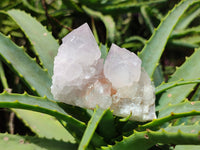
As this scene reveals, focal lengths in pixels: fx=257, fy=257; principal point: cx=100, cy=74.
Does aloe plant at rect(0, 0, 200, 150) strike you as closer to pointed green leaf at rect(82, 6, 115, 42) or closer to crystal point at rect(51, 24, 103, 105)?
crystal point at rect(51, 24, 103, 105)

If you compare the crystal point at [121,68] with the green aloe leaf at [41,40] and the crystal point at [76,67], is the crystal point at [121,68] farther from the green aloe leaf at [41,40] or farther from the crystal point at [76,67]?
the green aloe leaf at [41,40]

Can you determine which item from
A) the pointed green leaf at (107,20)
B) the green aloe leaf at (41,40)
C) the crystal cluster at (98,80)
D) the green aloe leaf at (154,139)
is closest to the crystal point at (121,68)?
the crystal cluster at (98,80)

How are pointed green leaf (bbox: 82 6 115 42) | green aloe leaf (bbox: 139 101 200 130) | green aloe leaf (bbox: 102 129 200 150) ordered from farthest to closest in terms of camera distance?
1. pointed green leaf (bbox: 82 6 115 42)
2. green aloe leaf (bbox: 139 101 200 130)
3. green aloe leaf (bbox: 102 129 200 150)

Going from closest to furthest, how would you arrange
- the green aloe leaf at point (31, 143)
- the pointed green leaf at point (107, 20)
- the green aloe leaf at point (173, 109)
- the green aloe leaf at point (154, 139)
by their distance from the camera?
the green aloe leaf at point (154, 139)
the green aloe leaf at point (173, 109)
the green aloe leaf at point (31, 143)
the pointed green leaf at point (107, 20)

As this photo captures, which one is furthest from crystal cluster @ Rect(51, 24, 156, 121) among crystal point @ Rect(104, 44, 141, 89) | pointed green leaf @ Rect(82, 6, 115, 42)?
pointed green leaf @ Rect(82, 6, 115, 42)

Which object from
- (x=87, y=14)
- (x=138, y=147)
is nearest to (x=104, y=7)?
(x=87, y=14)

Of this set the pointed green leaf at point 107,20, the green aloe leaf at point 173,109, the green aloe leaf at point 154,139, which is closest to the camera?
the green aloe leaf at point 154,139

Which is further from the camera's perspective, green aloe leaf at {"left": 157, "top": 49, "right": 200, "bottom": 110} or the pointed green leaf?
the pointed green leaf
